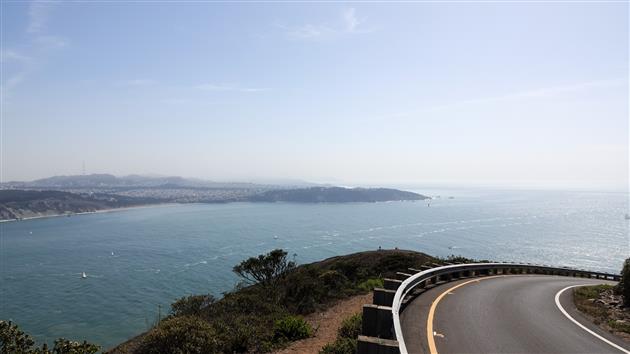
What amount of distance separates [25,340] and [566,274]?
31.2 meters

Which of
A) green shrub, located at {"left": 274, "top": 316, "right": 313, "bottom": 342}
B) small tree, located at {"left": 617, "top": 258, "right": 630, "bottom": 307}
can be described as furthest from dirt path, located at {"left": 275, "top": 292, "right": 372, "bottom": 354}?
small tree, located at {"left": 617, "top": 258, "right": 630, "bottom": 307}

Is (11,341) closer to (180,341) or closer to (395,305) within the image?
(180,341)

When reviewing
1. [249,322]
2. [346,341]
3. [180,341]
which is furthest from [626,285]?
[180,341]

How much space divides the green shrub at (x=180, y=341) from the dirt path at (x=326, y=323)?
1.75 meters

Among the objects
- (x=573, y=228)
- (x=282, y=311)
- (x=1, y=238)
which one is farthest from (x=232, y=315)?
(x=1, y=238)

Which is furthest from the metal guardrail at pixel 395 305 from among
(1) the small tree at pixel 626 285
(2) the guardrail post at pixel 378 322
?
(1) the small tree at pixel 626 285

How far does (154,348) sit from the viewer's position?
8703mm

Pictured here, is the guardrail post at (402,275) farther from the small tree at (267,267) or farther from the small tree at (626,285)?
the small tree at (267,267)

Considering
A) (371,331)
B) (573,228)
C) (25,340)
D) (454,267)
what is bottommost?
(573,228)

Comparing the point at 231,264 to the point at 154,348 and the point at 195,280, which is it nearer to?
the point at 195,280

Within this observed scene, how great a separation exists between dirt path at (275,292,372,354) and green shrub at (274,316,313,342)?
0.72ft

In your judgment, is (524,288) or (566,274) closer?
(524,288)

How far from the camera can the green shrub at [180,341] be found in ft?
28.0

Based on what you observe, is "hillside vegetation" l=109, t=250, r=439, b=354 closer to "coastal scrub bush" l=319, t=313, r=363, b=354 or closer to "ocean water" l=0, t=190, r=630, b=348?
"coastal scrub bush" l=319, t=313, r=363, b=354
